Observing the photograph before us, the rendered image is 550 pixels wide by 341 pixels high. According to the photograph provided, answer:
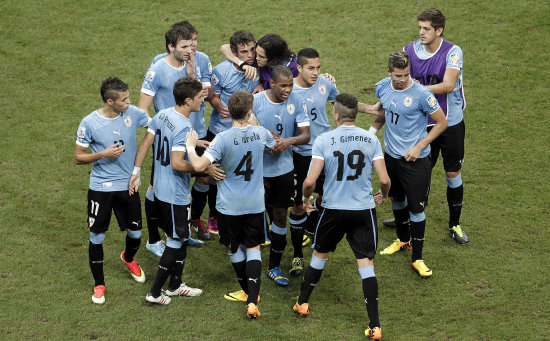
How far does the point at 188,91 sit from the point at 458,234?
13.5 feet

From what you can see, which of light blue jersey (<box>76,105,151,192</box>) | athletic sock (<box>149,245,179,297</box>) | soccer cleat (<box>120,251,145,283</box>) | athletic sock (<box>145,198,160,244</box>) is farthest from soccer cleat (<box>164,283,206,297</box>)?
light blue jersey (<box>76,105,151,192</box>)

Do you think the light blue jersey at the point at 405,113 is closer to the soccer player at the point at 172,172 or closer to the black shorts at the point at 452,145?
the black shorts at the point at 452,145

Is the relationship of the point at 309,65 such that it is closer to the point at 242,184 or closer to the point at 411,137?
the point at 411,137

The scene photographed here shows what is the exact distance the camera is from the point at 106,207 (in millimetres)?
7477

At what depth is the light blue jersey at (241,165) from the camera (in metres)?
6.92

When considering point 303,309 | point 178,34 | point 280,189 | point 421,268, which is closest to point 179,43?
point 178,34

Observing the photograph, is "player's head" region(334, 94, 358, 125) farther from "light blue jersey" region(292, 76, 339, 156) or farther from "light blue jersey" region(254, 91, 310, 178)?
"light blue jersey" region(292, 76, 339, 156)

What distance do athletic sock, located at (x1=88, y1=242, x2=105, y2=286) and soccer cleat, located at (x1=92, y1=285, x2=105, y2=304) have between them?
54 mm

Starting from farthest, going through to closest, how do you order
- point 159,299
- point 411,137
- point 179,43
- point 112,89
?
point 179,43
point 411,137
point 159,299
point 112,89

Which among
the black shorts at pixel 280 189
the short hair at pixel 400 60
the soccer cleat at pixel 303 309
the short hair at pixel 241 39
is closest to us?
the soccer cleat at pixel 303 309

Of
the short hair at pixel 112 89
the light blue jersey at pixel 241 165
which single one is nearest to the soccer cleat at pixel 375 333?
the light blue jersey at pixel 241 165

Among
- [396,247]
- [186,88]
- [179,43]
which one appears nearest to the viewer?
[186,88]

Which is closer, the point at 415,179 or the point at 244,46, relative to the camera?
the point at 415,179

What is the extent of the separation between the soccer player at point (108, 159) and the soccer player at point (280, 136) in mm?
1367
